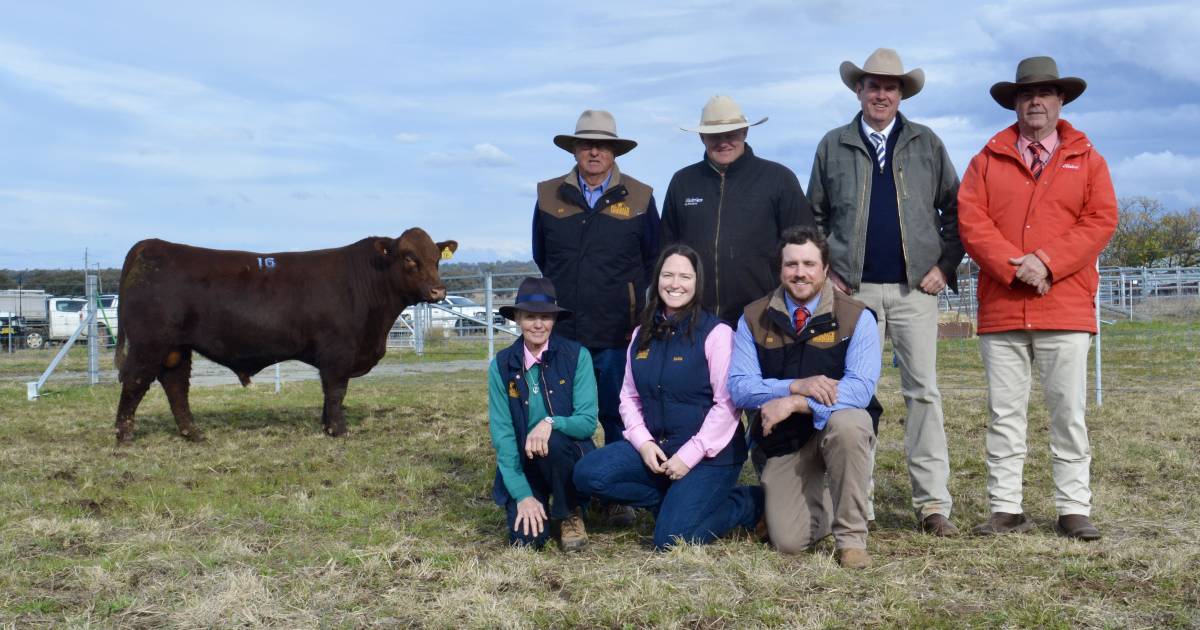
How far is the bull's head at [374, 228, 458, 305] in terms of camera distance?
348 inches

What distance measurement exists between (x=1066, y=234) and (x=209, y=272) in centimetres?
626

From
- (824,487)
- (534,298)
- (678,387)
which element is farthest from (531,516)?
(824,487)

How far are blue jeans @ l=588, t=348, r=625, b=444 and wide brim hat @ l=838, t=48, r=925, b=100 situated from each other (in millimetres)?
1687

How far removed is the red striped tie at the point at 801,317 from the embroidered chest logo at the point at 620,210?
3.75 feet

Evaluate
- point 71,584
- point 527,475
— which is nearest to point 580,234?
point 527,475

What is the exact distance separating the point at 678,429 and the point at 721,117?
147cm

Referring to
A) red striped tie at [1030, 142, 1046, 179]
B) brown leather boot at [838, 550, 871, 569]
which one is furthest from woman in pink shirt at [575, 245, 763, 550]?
red striped tie at [1030, 142, 1046, 179]

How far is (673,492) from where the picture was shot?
4.32m

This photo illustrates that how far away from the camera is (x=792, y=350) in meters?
4.33

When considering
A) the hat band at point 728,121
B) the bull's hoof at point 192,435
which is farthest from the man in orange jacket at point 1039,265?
the bull's hoof at point 192,435

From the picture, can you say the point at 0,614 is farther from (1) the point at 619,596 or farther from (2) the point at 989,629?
(2) the point at 989,629

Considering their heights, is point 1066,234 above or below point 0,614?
above

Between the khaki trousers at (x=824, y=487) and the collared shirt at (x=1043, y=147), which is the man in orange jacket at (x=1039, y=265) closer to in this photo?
the collared shirt at (x=1043, y=147)

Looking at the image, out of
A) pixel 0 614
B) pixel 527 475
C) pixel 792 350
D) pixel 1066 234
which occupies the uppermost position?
pixel 1066 234
